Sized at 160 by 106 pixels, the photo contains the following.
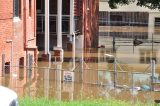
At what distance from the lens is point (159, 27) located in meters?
80.9

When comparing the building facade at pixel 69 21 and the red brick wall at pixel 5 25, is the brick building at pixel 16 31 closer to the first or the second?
the red brick wall at pixel 5 25

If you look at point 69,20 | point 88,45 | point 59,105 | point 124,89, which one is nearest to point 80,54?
point 69,20

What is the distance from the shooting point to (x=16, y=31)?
2152cm

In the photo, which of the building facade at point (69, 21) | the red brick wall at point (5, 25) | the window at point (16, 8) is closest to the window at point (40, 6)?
the building facade at point (69, 21)

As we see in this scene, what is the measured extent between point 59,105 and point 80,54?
75.3 feet

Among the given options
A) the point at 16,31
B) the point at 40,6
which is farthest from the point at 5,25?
the point at 40,6

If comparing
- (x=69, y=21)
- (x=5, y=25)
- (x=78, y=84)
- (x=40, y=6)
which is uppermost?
(x=40, y=6)

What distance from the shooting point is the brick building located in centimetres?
1944

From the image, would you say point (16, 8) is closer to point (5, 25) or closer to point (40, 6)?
point (5, 25)

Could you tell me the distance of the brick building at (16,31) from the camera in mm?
19438

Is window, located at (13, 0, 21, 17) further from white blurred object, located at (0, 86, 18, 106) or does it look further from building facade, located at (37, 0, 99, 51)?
white blurred object, located at (0, 86, 18, 106)

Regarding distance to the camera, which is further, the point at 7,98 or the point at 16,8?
the point at 16,8

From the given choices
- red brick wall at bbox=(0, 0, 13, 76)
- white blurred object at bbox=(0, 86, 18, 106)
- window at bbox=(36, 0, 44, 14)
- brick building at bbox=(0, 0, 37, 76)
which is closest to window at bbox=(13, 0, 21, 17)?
brick building at bbox=(0, 0, 37, 76)

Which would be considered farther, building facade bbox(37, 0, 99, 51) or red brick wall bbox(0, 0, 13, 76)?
building facade bbox(37, 0, 99, 51)
